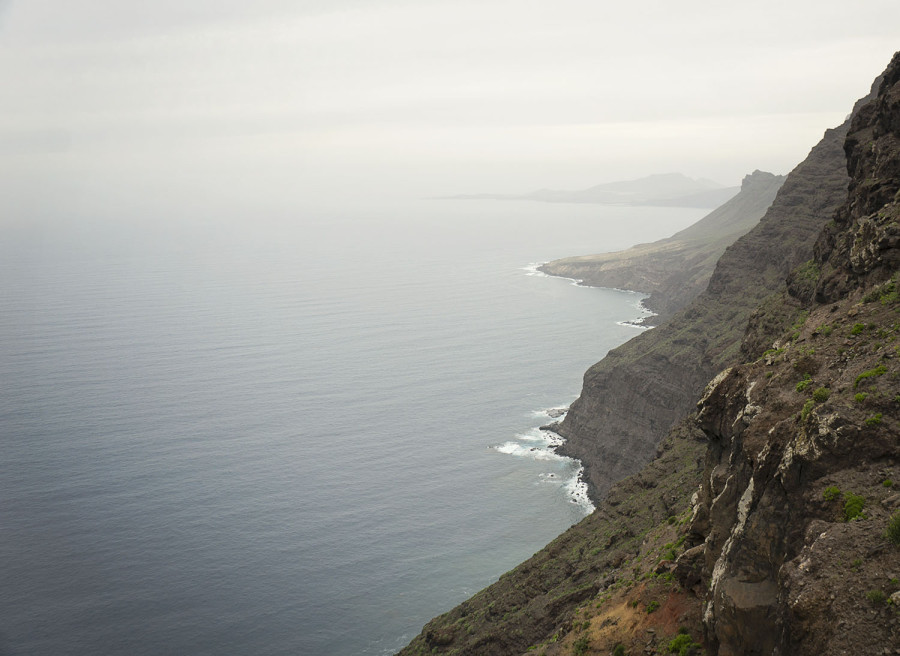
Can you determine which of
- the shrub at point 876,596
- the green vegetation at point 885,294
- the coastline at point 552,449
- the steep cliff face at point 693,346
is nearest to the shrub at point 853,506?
the shrub at point 876,596

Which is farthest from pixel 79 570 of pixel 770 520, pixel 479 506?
pixel 770 520

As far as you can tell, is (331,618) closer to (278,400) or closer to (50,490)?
(50,490)

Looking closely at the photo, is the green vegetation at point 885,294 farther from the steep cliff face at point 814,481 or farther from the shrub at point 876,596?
the shrub at point 876,596

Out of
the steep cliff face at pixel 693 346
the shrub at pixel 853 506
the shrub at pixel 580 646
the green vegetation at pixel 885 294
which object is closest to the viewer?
the shrub at pixel 853 506

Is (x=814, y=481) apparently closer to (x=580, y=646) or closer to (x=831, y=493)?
(x=831, y=493)

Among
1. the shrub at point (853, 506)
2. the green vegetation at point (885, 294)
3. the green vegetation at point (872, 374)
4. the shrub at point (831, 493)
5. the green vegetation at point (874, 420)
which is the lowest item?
the shrub at point (853, 506)

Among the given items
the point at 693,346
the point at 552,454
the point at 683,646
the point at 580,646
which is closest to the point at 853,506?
the point at 683,646
